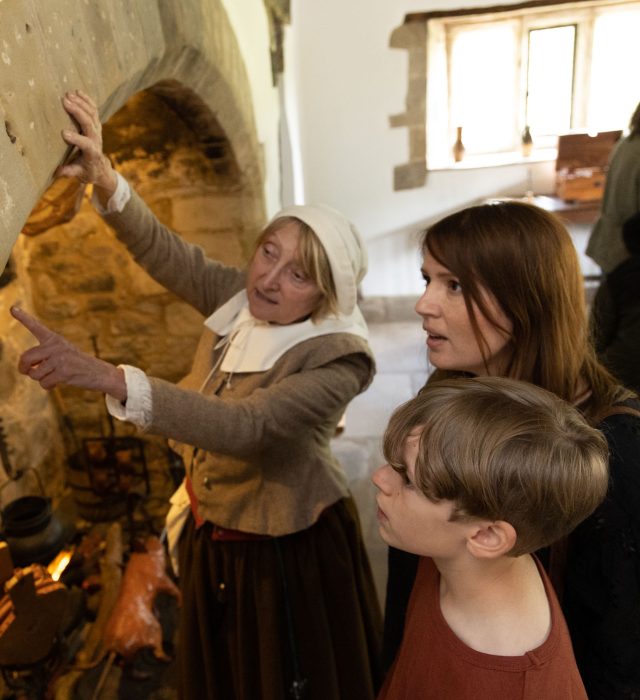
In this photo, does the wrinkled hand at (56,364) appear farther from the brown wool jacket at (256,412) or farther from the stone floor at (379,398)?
the stone floor at (379,398)

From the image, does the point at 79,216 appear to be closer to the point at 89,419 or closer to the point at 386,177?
the point at 89,419

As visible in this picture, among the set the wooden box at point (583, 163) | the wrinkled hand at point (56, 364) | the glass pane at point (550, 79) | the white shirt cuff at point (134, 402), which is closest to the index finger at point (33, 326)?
the wrinkled hand at point (56, 364)

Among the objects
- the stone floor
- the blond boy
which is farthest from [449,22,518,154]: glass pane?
the blond boy

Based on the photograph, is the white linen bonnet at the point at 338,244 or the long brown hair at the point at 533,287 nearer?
the long brown hair at the point at 533,287

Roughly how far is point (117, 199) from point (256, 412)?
565 mm

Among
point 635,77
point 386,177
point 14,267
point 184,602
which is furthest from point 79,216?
point 635,77

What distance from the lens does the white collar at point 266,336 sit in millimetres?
1344

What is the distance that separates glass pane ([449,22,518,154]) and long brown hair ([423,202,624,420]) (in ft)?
13.3

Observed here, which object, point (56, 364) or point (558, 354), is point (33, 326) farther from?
point (558, 354)

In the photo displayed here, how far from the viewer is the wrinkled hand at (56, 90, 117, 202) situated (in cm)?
91

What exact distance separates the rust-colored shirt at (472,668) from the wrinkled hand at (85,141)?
89 centimetres

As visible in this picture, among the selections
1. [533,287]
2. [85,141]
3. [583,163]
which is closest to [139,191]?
[85,141]

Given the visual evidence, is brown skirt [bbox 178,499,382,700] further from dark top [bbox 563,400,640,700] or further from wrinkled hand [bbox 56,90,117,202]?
wrinkled hand [bbox 56,90,117,202]

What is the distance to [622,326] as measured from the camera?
162cm
